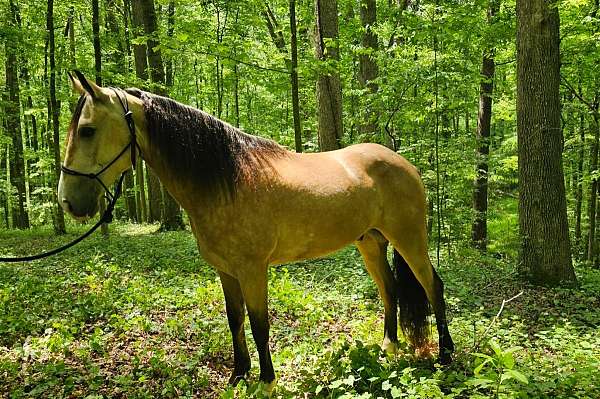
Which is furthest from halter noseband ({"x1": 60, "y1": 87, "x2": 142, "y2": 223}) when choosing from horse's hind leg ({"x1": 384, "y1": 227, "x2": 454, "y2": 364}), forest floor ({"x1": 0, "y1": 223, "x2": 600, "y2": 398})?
horse's hind leg ({"x1": 384, "y1": 227, "x2": 454, "y2": 364})

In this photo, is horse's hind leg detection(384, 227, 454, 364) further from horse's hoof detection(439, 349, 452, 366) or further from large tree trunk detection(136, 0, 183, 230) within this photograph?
large tree trunk detection(136, 0, 183, 230)

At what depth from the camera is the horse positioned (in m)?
2.91

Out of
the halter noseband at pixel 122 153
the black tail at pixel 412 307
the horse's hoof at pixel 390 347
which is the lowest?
the horse's hoof at pixel 390 347

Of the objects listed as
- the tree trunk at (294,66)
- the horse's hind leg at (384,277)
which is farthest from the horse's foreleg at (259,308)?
the tree trunk at (294,66)

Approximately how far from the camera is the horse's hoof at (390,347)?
13.9 feet

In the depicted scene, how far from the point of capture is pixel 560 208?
259 inches

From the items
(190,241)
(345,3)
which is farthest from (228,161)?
(345,3)

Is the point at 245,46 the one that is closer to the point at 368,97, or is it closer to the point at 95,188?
the point at 368,97

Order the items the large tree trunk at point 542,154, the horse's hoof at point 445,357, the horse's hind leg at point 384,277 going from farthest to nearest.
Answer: the large tree trunk at point 542,154, the horse's hind leg at point 384,277, the horse's hoof at point 445,357

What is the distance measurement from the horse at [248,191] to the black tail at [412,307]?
0.03 feet

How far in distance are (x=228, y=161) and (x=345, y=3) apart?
12728 millimetres

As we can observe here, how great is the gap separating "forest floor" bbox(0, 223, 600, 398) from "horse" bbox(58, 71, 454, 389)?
1.65 ft

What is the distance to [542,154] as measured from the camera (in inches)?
259

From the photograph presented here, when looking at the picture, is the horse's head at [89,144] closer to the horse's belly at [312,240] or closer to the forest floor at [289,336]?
the horse's belly at [312,240]
